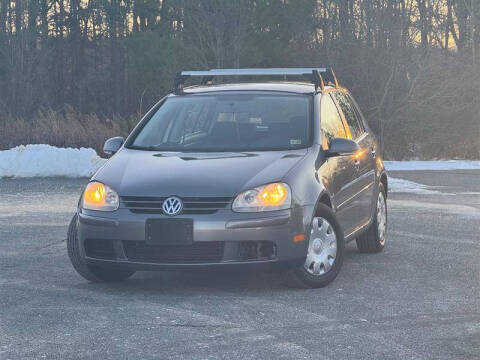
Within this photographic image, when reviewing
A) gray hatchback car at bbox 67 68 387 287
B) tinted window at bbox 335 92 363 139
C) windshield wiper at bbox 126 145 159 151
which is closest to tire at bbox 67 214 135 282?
gray hatchback car at bbox 67 68 387 287

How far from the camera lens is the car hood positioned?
7586 mm

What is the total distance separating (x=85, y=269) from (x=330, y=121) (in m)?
2.50

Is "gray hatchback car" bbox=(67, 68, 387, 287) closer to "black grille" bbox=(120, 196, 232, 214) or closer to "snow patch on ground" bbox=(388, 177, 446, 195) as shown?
"black grille" bbox=(120, 196, 232, 214)

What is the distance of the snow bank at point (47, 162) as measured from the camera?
2014cm

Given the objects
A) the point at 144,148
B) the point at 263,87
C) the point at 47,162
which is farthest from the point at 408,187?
the point at 144,148

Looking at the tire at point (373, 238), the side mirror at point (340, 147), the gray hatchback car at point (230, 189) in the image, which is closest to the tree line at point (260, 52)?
the tire at point (373, 238)

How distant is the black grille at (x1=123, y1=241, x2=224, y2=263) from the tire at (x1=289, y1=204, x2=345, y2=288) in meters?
0.64

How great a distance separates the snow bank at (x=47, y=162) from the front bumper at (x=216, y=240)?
12352 millimetres

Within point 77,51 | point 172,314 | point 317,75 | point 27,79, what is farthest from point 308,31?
point 172,314

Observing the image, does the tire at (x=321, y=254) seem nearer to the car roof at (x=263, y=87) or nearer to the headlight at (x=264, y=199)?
the headlight at (x=264, y=199)

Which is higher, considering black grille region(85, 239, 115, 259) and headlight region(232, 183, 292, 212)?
headlight region(232, 183, 292, 212)

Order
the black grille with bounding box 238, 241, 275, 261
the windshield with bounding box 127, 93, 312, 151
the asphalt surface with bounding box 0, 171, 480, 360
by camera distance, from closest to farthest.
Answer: the asphalt surface with bounding box 0, 171, 480, 360, the black grille with bounding box 238, 241, 275, 261, the windshield with bounding box 127, 93, 312, 151

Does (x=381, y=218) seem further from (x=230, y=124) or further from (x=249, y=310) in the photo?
(x=249, y=310)

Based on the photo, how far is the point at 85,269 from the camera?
8102 mm
